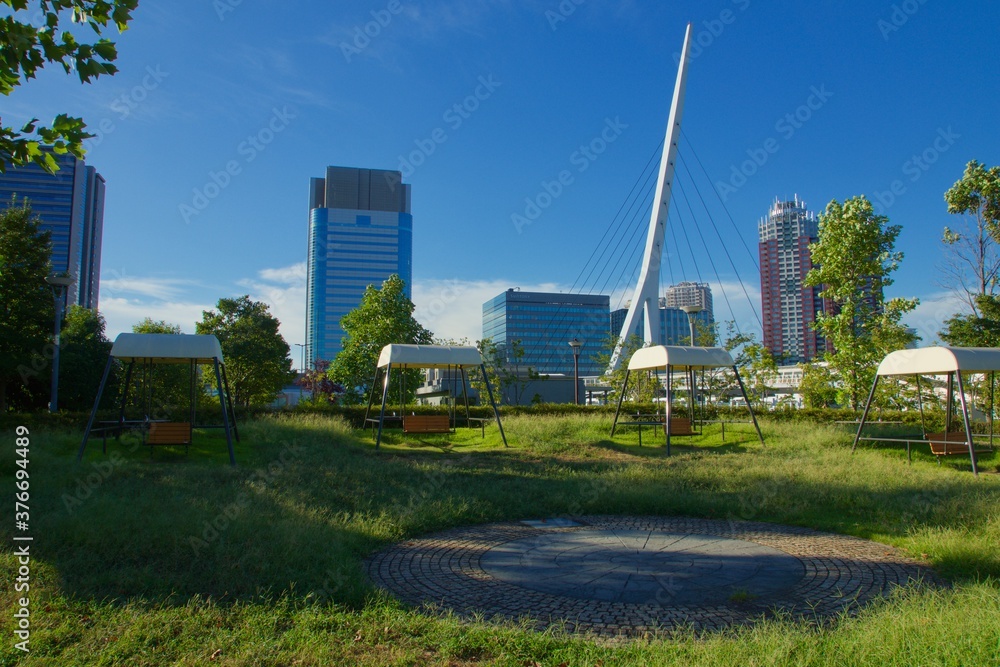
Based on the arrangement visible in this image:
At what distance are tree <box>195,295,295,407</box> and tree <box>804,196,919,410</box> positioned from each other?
33.2 meters

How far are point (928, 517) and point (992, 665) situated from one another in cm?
480

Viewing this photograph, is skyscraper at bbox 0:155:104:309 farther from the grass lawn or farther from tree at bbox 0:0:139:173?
tree at bbox 0:0:139:173

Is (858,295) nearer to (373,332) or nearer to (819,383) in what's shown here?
(819,383)

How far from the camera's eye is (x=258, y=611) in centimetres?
423

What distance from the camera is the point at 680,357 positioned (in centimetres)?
1584

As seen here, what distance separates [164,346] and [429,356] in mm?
6143

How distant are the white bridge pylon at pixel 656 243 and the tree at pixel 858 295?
1026 cm

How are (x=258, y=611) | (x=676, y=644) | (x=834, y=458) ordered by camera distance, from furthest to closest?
(x=834, y=458) → (x=258, y=611) → (x=676, y=644)

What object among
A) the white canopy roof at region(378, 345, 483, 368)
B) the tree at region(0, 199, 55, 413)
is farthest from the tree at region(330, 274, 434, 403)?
the white canopy roof at region(378, 345, 483, 368)

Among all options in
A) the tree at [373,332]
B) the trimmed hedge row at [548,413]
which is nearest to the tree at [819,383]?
the trimmed hedge row at [548,413]

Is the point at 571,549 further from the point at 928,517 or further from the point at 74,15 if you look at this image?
the point at 74,15

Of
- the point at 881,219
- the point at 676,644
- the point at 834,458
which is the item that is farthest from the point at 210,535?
the point at 881,219

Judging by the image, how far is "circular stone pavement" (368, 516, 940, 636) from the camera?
4496 mm

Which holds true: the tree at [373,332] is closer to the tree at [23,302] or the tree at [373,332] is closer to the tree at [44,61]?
the tree at [23,302]
